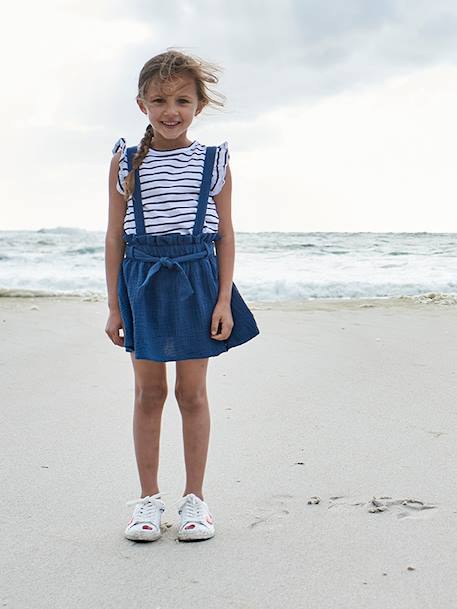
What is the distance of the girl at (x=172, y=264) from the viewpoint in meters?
2.55

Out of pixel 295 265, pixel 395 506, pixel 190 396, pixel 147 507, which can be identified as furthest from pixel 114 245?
pixel 295 265

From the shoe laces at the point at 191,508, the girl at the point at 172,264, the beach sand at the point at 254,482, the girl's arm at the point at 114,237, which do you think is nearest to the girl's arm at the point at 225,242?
the girl at the point at 172,264

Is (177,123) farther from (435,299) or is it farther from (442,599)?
(435,299)

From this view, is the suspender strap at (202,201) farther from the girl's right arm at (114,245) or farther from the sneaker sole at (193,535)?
the sneaker sole at (193,535)

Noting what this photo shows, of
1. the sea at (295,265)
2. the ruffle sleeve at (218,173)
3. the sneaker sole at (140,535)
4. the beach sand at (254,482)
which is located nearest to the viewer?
the beach sand at (254,482)

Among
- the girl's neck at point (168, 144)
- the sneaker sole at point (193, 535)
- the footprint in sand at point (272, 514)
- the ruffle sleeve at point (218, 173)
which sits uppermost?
the girl's neck at point (168, 144)

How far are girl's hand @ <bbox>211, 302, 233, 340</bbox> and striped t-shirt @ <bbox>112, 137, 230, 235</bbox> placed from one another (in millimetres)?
243

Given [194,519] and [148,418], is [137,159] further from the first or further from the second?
[194,519]

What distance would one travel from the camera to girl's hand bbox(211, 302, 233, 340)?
2.58 m

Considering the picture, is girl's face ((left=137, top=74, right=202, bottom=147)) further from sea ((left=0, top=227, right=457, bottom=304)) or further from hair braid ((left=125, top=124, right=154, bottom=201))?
sea ((left=0, top=227, right=457, bottom=304))

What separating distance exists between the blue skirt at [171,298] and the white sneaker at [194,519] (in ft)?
1.52

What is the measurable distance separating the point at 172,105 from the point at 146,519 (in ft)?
4.17

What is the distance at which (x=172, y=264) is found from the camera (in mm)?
2535

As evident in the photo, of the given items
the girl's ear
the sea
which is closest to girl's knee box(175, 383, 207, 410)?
the girl's ear
